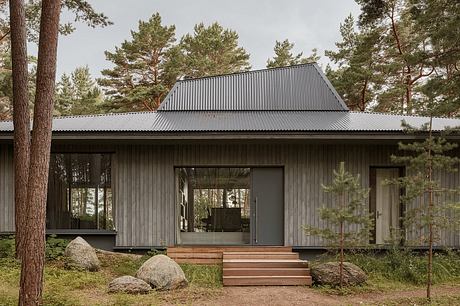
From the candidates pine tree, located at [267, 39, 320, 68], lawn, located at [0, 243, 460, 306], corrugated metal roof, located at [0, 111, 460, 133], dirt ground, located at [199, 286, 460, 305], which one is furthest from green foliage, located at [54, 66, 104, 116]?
dirt ground, located at [199, 286, 460, 305]

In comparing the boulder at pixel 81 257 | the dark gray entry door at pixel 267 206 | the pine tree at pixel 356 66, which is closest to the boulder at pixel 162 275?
the boulder at pixel 81 257

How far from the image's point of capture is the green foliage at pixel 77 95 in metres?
27.3

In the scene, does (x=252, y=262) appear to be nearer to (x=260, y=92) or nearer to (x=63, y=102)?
(x=260, y=92)

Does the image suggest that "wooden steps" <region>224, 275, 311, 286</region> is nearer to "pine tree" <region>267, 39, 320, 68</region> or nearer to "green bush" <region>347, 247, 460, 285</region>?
"green bush" <region>347, 247, 460, 285</region>

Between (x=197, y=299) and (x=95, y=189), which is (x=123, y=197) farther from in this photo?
(x=197, y=299)

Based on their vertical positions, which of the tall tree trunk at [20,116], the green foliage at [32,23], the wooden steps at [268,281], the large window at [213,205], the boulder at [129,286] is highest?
the green foliage at [32,23]

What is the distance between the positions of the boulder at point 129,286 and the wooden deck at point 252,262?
1518 millimetres

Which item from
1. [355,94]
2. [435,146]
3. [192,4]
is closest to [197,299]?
[435,146]

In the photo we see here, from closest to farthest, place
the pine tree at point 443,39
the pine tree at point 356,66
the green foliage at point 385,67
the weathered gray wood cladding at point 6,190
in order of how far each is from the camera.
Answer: the weathered gray wood cladding at point 6,190 → the pine tree at point 443,39 → the green foliage at point 385,67 → the pine tree at point 356,66

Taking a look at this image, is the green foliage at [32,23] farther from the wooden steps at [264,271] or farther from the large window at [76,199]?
the wooden steps at [264,271]

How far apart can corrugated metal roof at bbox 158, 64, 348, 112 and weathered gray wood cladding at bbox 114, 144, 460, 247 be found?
259 centimetres

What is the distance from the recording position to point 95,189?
9828 millimetres

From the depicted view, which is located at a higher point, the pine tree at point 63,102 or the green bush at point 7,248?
the pine tree at point 63,102

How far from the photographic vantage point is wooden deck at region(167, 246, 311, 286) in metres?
7.80
